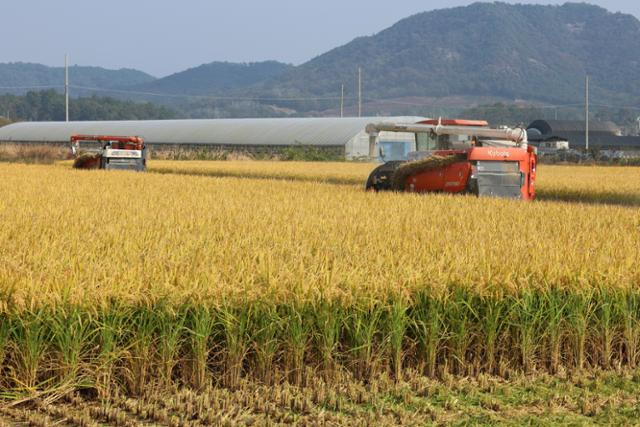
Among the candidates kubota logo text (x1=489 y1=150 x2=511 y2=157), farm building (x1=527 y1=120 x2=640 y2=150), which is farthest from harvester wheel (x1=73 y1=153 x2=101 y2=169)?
farm building (x1=527 y1=120 x2=640 y2=150)

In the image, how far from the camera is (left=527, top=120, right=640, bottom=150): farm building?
8058 centimetres

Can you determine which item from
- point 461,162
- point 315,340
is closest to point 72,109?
point 461,162

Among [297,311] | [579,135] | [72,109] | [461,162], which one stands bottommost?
[297,311]

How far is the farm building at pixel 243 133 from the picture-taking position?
174ft

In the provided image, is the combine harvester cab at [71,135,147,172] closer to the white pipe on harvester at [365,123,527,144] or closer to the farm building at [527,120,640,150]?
the white pipe on harvester at [365,123,527,144]

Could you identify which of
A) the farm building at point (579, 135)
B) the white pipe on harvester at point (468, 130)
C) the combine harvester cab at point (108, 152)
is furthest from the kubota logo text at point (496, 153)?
the farm building at point (579, 135)

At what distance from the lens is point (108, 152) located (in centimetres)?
2909

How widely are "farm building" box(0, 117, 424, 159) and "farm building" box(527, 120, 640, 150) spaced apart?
28016 millimetres

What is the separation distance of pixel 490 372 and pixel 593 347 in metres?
0.94

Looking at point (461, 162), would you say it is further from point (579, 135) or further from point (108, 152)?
point (579, 135)

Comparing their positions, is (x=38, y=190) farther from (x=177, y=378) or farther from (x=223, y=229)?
(x=177, y=378)

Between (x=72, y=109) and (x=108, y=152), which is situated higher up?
(x=72, y=109)

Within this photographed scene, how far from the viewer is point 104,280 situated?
6.38m

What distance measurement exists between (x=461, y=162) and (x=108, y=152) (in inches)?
551
